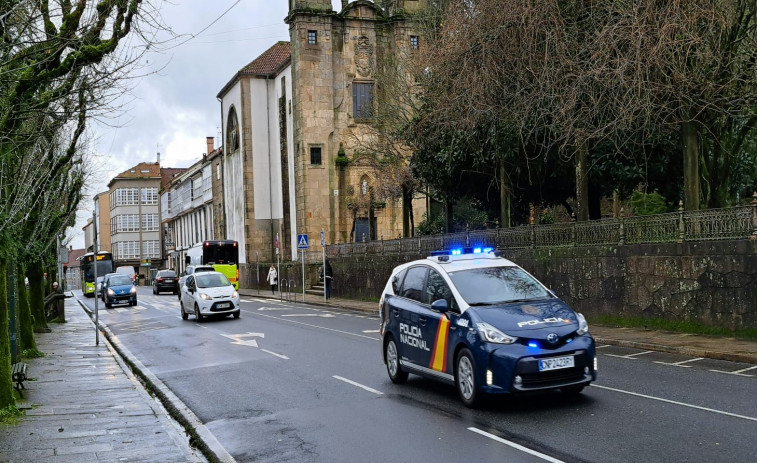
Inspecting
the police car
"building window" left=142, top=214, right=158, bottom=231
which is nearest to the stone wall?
the police car

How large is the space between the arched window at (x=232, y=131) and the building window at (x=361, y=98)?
16253 mm

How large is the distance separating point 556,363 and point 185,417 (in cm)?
499

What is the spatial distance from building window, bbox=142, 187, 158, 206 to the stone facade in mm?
80619

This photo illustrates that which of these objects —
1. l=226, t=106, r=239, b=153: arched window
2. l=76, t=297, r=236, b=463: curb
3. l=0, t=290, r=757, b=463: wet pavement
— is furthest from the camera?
l=226, t=106, r=239, b=153: arched window

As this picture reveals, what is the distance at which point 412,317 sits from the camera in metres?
11.6

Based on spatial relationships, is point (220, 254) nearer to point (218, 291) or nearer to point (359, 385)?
point (218, 291)

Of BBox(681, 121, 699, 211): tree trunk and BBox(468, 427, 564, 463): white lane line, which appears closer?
BBox(468, 427, 564, 463): white lane line

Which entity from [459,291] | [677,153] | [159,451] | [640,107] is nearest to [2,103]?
[159,451]

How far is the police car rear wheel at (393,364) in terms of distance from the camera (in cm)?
1235

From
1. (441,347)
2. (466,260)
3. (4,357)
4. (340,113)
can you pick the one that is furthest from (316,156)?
(441,347)

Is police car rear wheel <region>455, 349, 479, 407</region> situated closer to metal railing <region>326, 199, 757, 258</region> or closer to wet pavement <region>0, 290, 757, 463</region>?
wet pavement <region>0, 290, 757, 463</region>

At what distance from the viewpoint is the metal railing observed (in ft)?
53.2

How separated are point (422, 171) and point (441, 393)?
2147 cm

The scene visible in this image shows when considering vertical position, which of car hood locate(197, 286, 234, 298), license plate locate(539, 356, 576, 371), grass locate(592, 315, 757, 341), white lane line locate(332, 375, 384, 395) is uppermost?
car hood locate(197, 286, 234, 298)
